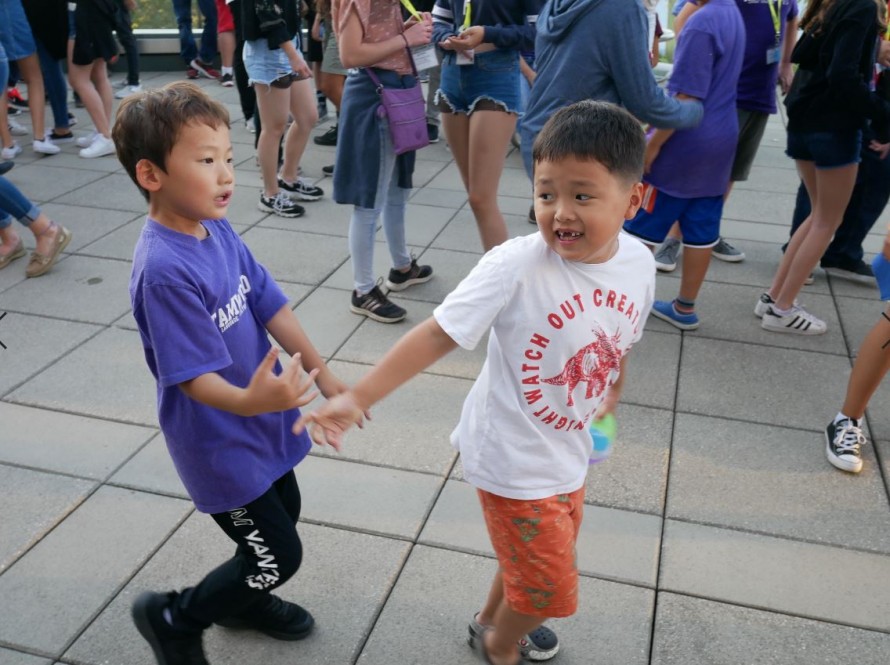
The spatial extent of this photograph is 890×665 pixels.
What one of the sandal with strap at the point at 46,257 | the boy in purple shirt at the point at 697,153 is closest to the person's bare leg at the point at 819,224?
the boy in purple shirt at the point at 697,153

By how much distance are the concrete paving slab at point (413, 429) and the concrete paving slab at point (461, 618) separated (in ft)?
1.83

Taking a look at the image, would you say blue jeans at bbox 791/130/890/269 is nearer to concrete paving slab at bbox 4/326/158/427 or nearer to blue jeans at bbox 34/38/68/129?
concrete paving slab at bbox 4/326/158/427

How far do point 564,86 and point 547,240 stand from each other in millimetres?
2046

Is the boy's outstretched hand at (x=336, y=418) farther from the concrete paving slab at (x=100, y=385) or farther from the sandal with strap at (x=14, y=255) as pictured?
the sandal with strap at (x=14, y=255)

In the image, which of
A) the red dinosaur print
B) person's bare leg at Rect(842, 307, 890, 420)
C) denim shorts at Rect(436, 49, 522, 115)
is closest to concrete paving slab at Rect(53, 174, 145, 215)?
denim shorts at Rect(436, 49, 522, 115)

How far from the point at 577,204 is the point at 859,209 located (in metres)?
3.99

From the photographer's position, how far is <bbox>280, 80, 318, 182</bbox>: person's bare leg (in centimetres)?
588

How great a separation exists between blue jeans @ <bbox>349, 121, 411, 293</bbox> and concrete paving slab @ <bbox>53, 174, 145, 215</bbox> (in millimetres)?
2266

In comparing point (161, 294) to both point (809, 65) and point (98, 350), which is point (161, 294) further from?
point (809, 65)

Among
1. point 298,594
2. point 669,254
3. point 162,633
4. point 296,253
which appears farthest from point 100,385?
point 669,254

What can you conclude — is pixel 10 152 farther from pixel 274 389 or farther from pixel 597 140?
pixel 597 140

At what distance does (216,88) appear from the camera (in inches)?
395

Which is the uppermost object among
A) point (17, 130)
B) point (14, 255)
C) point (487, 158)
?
point (487, 158)

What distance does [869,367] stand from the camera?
3.26m
